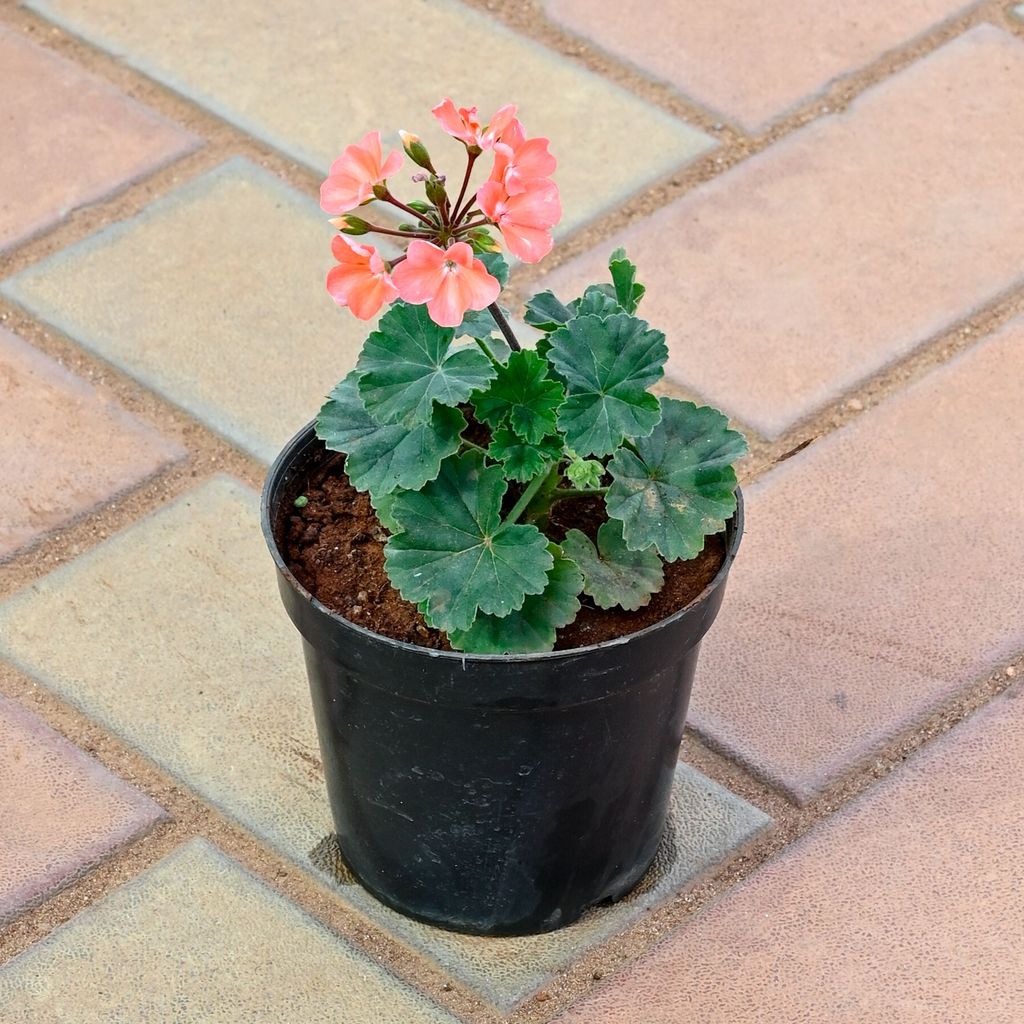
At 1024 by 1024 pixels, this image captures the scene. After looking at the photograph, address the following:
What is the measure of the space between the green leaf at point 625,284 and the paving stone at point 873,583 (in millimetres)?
572

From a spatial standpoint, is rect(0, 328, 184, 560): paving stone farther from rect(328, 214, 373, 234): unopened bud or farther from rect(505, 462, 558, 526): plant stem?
rect(328, 214, 373, 234): unopened bud

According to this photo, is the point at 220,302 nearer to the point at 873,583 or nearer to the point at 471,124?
the point at 873,583

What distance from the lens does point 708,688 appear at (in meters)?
1.86

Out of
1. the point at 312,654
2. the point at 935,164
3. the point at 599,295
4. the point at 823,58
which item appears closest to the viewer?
the point at 599,295

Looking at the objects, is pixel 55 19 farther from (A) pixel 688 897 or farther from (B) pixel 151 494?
(A) pixel 688 897

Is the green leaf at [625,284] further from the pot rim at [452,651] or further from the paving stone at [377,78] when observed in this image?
the paving stone at [377,78]

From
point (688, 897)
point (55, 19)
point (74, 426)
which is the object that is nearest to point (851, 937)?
point (688, 897)

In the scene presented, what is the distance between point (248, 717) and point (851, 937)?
668 mm

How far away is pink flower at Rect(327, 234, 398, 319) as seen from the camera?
49.7 inches

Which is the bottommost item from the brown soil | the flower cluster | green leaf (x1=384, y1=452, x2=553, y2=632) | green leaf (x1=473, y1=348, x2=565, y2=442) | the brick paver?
the brick paver

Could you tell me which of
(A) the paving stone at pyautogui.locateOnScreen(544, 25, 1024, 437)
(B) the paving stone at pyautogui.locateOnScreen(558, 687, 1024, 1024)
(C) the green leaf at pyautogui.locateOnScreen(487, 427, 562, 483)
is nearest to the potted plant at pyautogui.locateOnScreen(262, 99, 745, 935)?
(C) the green leaf at pyautogui.locateOnScreen(487, 427, 562, 483)

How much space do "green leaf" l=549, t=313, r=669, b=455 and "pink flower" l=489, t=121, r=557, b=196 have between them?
5.1 inches

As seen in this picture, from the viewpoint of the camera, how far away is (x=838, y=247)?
2346 mm

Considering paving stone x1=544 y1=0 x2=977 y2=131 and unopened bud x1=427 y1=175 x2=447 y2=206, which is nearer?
unopened bud x1=427 y1=175 x2=447 y2=206
